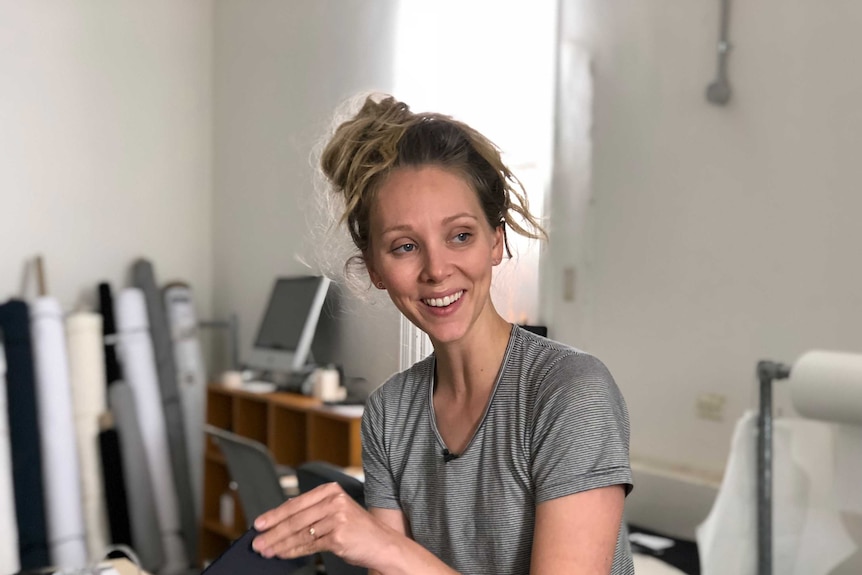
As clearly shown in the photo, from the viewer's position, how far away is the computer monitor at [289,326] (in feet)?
10.0

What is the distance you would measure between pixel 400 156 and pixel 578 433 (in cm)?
38

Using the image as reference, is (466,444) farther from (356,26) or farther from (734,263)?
(356,26)

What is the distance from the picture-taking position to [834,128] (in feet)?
5.97

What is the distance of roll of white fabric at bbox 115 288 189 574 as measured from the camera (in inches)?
129

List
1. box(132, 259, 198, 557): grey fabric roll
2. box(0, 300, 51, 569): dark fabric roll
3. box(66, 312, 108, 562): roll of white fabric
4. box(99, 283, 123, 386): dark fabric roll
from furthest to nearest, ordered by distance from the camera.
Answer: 1. box(132, 259, 198, 557): grey fabric roll
2. box(99, 283, 123, 386): dark fabric roll
3. box(66, 312, 108, 562): roll of white fabric
4. box(0, 300, 51, 569): dark fabric roll

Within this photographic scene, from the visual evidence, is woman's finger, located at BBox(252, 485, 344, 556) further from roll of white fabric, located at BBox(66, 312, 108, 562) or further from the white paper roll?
roll of white fabric, located at BBox(66, 312, 108, 562)

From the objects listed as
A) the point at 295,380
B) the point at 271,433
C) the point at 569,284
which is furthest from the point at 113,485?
the point at 569,284

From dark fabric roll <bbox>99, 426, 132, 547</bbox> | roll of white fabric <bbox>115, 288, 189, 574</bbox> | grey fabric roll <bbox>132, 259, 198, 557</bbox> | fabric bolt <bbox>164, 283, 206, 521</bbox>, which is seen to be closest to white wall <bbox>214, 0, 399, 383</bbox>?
fabric bolt <bbox>164, 283, 206, 521</bbox>

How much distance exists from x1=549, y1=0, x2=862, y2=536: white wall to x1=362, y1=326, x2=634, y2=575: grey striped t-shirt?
985mm

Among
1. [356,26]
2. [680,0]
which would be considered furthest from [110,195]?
[680,0]

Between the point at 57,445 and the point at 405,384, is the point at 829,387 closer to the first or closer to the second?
the point at 405,384

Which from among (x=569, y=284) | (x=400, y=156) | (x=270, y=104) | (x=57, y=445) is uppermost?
(x=270, y=104)

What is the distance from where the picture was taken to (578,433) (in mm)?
897

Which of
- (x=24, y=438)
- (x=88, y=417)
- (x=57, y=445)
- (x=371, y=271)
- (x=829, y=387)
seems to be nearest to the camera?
(x=371, y=271)
